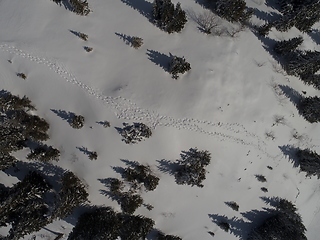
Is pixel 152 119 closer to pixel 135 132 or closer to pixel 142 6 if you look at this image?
pixel 135 132

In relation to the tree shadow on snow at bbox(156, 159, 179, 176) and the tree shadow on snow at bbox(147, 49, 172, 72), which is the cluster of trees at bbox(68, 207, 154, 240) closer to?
the tree shadow on snow at bbox(156, 159, 179, 176)

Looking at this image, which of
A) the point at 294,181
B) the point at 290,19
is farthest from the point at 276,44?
the point at 294,181

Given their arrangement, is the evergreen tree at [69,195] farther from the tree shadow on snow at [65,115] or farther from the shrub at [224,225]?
the shrub at [224,225]

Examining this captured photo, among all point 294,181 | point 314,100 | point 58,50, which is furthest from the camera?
point 294,181

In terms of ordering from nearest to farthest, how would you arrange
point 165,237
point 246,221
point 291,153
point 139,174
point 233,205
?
point 139,174, point 165,237, point 233,205, point 291,153, point 246,221

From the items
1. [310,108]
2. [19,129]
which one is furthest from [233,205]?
[19,129]

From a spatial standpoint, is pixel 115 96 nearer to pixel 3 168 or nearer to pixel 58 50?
pixel 58 50

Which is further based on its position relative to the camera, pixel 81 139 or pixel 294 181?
pixel 294 181
